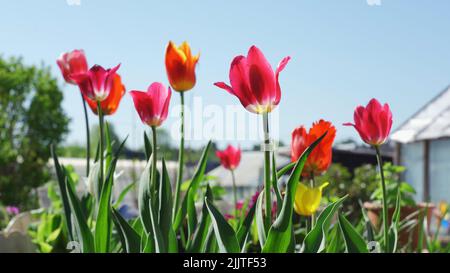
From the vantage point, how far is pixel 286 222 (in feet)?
2.72

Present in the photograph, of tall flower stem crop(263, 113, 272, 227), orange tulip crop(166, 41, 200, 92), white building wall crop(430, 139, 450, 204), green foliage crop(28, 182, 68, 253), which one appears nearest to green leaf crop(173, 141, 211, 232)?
orange tulip crop(166, 41, 200, 92)

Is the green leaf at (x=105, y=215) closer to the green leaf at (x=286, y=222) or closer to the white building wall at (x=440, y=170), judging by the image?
the green leaf at (x=286, y=222)

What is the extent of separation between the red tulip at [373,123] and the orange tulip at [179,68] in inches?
10.2

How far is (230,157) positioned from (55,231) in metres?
0.53

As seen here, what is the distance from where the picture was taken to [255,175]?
9188 millimetres

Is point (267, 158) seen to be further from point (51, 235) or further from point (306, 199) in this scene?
point (51, 235)

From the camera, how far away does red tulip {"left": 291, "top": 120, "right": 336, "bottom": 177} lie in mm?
981

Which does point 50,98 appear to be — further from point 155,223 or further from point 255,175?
point 155,223

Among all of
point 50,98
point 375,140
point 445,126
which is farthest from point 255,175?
point 375,140

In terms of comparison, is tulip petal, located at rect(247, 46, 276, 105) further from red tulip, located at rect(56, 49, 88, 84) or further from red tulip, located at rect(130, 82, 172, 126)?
red tulip, located at rect(56, 49, 88, 84)

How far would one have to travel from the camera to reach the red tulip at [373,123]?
95 cm

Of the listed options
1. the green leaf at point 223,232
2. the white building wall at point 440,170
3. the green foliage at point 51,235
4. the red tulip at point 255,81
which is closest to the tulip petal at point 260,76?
the red tulip at point 255,81

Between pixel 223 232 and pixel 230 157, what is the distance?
0.99 metres

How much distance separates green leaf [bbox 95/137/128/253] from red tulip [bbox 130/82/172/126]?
0.09 metres
